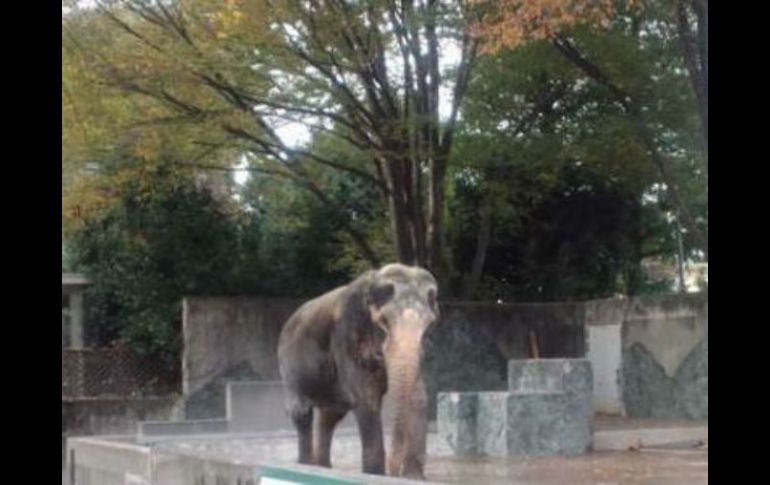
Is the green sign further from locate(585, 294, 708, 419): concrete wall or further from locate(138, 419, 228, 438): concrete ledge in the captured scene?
locate(585, 294, 708, 419): concrete wall

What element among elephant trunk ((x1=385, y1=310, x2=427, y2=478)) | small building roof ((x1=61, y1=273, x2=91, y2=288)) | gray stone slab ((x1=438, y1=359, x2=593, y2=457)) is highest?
small building roof ((x1=61, y1=273, x2=91, y2=288))

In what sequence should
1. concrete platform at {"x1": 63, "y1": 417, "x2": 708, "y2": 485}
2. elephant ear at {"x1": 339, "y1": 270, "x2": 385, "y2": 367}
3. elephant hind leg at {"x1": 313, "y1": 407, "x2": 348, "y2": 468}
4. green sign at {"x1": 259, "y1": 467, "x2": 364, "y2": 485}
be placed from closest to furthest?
green sign at {"x1": 259, "y1": 467, "x2": 364, "y2": 485}
elephant ear at {"x1": 339, "y1": 270, "x2": 385, "y2": 367}
concrete platform at {"x1": 63, "y1": 417, "x2": 708, "y2": 485}
elephant hind leg at {"x1": 313, "y1": 407, "x2": 348, "y2": 468}

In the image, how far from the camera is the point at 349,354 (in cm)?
848

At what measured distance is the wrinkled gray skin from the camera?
26.0 ft

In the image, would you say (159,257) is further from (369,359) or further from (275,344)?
(369,359)

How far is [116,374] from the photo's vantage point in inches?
678

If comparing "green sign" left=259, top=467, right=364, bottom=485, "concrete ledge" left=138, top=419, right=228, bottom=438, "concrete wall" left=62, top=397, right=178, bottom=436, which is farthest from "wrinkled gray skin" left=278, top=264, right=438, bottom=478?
"concrete wall" left=62, top=397, right=178, bottom=436

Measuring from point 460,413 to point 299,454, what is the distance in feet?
8.08

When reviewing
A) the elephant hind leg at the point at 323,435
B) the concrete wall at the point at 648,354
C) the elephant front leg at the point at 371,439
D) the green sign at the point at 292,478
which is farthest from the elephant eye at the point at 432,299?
the concrete wall at the point at 648,354

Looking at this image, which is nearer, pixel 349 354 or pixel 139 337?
pixel 349 354

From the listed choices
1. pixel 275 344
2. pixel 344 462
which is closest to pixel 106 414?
pixel 275 344

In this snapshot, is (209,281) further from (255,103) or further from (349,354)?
(349,354)
